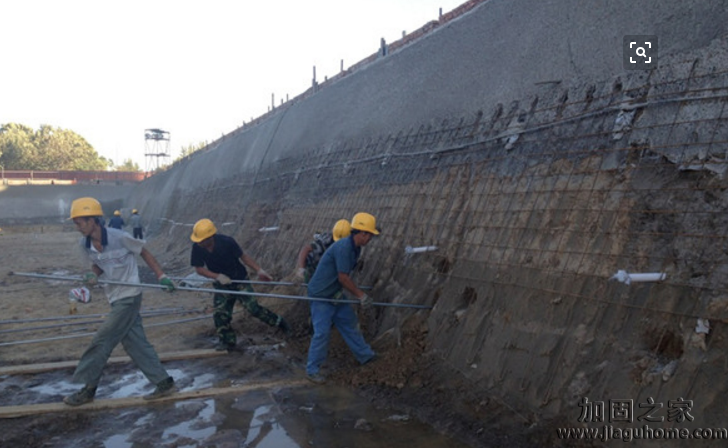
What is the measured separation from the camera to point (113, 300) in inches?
185

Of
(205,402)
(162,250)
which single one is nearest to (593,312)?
(205,402)

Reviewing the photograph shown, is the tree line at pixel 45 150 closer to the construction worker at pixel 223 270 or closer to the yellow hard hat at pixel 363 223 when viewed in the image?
the construction worker at pixel 223 270

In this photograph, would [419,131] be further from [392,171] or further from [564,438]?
[564,438]

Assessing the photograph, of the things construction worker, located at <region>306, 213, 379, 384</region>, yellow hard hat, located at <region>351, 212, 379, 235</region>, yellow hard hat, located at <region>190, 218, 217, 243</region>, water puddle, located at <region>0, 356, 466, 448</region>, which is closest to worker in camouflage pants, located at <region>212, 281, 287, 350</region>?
yellow hard hat, located at <region>190, 218, 217, 243</region>

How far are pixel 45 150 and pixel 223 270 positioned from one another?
53650 mm

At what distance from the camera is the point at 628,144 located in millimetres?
4082

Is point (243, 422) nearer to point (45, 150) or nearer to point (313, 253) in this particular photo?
point (313, 253)

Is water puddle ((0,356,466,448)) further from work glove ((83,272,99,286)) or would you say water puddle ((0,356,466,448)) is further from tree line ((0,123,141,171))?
tree line ((0,123,141,171))

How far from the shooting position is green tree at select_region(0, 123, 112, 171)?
49594 millimetres

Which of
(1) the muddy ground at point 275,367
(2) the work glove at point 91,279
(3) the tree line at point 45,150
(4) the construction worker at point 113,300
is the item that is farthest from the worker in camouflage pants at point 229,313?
(3) the tree line at point 45,150

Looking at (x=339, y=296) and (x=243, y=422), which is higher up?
(x=339, y=296)

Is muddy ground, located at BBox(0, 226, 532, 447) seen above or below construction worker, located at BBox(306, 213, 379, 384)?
below

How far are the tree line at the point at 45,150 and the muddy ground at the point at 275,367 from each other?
47916mm

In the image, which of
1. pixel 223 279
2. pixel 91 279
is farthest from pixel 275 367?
pixel 91 279
